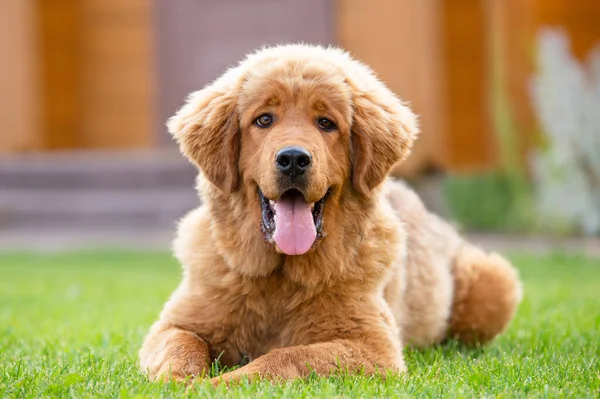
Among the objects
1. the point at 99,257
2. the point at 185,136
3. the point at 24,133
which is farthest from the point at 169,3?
the point at 185,136

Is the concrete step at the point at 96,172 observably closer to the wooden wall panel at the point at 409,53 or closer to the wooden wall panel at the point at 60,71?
the wooden wall panel at the point at 60,71

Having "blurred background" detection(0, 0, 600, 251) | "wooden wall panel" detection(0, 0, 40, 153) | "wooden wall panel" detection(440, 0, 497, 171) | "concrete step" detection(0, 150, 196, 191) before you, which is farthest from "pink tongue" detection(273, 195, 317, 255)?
"wooden wall panel" detection(440, 0, 497, 171)

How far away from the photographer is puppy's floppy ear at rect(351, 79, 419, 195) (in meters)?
4.48

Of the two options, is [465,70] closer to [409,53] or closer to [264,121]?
[409,53]

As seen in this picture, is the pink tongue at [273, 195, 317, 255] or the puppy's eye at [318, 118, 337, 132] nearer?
the pink tongue at [273, 195, 317, 255]

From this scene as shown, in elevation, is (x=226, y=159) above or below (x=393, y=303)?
above

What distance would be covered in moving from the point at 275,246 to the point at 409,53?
9253 millimetres

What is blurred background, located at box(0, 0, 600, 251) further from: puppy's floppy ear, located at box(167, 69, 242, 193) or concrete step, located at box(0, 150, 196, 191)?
puppy's floppy ear, located at box(167, 69, 242, 193)

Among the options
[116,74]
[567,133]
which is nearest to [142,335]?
[567,133]

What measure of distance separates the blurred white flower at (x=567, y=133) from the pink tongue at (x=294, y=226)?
8087mm

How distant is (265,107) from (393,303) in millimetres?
1256

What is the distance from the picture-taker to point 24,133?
14.4 meters

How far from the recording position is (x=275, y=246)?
429cm

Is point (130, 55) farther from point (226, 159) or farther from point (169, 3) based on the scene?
point (226, 159)
